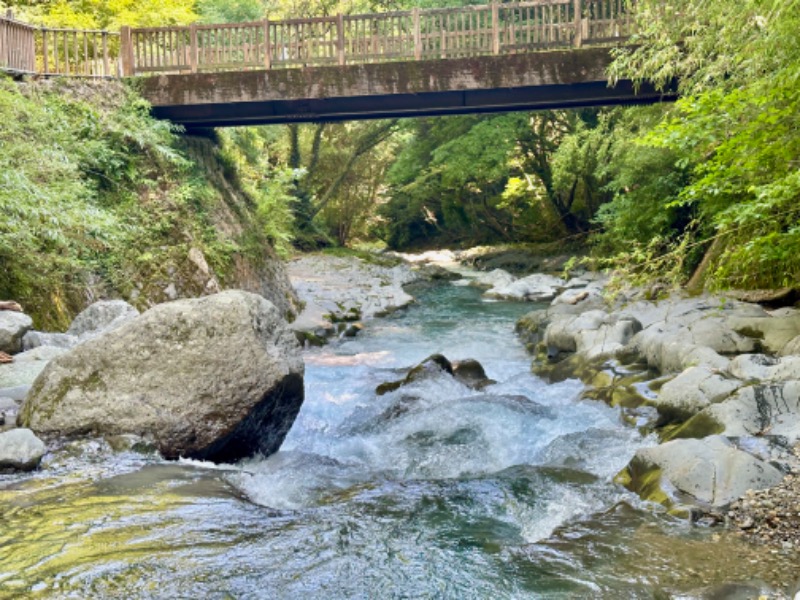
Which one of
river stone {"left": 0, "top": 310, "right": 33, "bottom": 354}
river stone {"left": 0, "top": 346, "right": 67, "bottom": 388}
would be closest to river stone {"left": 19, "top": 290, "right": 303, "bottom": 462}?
river stone {"left": 0, "top": 346, "right": 67, "bottom": 388}

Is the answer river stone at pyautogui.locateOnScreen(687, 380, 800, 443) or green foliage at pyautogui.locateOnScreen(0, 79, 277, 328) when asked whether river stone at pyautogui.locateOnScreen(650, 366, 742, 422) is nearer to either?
river stone at pyautogui.locateOnScreen(687, 380, 800, 443)

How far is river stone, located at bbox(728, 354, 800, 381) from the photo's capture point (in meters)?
7.89

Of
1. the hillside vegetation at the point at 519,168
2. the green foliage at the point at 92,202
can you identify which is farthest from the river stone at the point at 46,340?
the hillside vegetation at the point at 519,168

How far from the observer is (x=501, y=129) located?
87.2ft

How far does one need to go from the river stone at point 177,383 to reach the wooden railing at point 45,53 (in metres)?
8.13

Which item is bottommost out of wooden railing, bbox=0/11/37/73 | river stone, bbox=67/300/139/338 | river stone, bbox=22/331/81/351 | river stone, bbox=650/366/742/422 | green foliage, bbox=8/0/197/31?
river stone, bbox=650/366/742/422

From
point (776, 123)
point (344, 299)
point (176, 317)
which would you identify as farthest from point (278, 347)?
point (344, 299)

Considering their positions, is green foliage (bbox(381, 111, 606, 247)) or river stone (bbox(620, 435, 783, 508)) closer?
river stone (bbox(620, 435, 783, 508))

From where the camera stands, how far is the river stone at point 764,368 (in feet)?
25.9

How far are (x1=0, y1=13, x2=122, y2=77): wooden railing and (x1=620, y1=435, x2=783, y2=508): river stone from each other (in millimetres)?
12418

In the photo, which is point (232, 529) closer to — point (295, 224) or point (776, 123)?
point (776, 123)

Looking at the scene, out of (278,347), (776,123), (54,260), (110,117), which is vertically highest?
(110,117)

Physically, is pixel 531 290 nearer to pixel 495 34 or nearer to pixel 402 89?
pixel 495 34

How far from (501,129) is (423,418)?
19086mm
